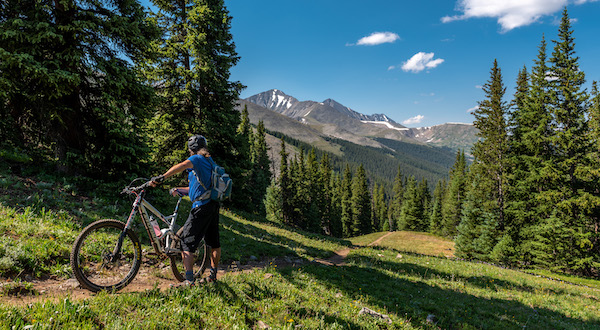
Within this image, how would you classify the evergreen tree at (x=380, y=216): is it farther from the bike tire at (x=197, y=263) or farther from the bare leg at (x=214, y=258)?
the bare leg at (x=214, y=258)

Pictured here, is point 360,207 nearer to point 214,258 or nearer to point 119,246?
point 214,258

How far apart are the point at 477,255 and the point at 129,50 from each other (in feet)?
124

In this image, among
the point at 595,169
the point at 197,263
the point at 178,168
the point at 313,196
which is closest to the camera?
the point at 178,168

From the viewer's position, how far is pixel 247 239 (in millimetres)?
12047

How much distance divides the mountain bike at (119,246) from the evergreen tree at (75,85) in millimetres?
6317

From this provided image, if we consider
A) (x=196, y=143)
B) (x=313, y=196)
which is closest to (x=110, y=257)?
(x=196, y=143)

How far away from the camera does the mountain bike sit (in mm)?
4821

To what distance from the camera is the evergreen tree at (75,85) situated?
884 centimetres

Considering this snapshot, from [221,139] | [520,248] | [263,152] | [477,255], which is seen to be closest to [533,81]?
[520,248]

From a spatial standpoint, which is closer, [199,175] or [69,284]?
[69,284]

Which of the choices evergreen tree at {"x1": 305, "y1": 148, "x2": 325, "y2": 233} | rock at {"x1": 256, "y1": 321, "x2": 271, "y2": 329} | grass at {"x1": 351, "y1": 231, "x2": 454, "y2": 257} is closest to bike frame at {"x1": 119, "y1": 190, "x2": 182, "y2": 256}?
rock at {"x1": 256, "y1": 321, "x2": 271, "y2": 329}

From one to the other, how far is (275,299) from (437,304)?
5449mm

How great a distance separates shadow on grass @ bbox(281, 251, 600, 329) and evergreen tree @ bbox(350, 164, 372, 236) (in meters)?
69.2

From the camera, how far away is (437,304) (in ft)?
25.9
